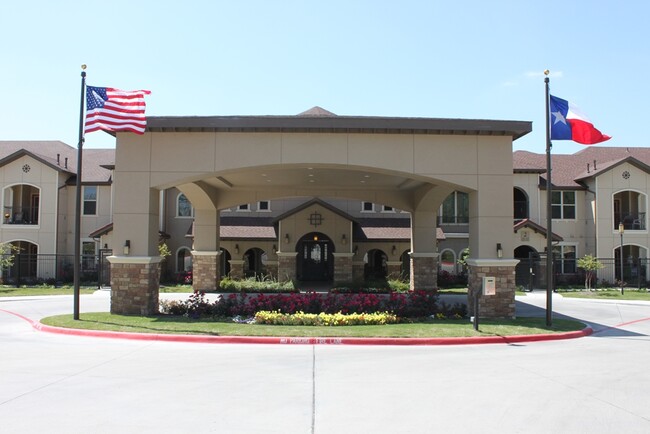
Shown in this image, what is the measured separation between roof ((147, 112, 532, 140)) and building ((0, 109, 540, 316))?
0.03m

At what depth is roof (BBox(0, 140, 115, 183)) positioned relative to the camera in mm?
32656

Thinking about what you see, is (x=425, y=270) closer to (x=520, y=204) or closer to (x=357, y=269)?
(x=357, y=269)

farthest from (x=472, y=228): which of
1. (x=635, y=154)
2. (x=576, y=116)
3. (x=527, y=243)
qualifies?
Answer: (x=635, y=154)

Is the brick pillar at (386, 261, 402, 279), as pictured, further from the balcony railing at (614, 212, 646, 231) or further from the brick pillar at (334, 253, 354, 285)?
the balcony railing at (614, 212, 646, 231)

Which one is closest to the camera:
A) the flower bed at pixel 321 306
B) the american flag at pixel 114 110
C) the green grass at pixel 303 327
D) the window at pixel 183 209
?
the green grass at pixel 303 327

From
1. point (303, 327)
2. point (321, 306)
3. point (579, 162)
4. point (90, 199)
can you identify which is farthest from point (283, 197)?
point (579, 162)

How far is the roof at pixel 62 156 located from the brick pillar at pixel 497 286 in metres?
24.9

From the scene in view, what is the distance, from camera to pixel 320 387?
27.9 feet

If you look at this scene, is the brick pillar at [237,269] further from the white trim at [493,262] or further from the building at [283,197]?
the white trim at [493,262]

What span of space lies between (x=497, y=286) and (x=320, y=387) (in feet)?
31.6

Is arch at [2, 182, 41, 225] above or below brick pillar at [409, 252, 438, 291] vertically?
above

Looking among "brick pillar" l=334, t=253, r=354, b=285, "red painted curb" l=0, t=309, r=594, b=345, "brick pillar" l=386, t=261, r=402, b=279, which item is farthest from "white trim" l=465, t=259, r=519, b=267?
"brick pillar" l=386, t=261, r=402, b=279

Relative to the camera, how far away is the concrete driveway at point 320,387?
6656 millimetres

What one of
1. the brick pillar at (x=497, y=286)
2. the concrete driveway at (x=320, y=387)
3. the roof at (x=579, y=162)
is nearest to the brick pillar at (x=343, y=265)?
the roof at (x=579, y=162)
